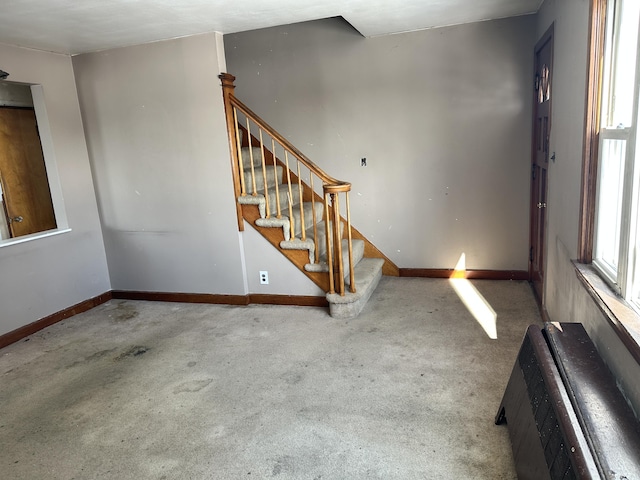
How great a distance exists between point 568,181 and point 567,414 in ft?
5.03

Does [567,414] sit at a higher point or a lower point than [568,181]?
lower

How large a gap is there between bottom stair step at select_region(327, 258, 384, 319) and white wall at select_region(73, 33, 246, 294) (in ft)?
3.13

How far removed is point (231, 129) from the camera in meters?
3.76

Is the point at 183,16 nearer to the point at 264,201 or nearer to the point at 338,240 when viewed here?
the point at 264,201

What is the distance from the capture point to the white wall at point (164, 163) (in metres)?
3.78

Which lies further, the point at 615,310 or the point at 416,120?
the point at 416,120

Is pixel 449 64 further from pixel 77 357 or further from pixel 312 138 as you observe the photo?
pixel 77 357

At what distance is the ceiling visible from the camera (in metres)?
2.84

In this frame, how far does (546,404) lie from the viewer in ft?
5.14

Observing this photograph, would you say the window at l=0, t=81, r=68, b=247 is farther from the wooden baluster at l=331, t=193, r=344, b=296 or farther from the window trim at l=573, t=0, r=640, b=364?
the window trim at l=573, t=0, r=640, b=364

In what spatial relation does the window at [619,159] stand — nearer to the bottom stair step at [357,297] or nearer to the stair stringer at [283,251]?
the bottom stair step at [357,297]

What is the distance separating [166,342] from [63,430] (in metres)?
1.05

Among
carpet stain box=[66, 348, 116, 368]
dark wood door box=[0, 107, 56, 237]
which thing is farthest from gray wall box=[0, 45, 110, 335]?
carpet stain box=[66, 348, 116, 368]

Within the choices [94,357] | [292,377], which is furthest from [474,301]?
[94,357]
